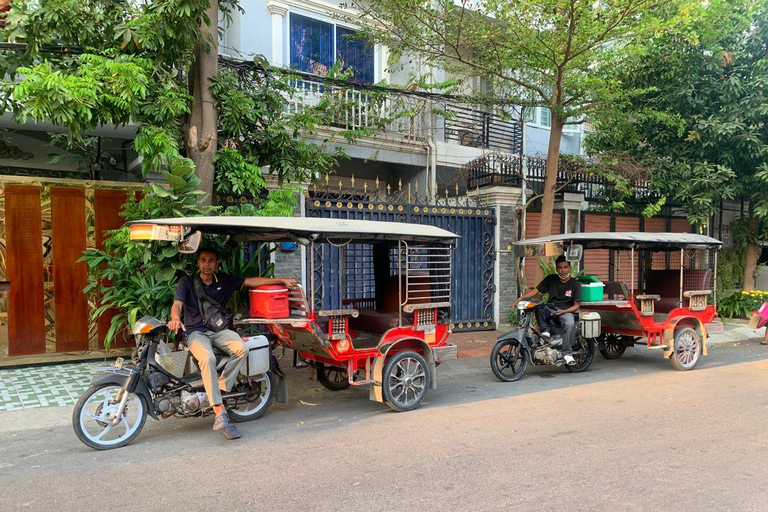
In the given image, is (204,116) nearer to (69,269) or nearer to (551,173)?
(69,269)

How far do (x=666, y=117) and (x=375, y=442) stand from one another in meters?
10.0

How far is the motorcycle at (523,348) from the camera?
24.7ft

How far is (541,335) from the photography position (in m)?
7.82

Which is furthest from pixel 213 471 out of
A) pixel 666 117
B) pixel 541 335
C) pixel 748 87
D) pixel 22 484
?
pixel 748 87

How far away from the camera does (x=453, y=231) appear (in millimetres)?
11133

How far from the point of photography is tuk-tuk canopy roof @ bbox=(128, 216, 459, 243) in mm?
5148

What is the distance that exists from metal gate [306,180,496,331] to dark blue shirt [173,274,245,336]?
378cm

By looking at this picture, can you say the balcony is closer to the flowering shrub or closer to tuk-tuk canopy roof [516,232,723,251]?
tuk-tuk canopy roof [516,232,723,251]

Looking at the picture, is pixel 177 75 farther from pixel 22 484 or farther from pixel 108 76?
pixel 22 484

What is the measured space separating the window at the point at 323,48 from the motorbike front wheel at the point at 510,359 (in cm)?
753

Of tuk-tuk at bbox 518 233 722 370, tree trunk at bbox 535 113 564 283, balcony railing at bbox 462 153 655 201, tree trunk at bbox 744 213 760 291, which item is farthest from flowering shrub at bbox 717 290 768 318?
tree trunk at bbox 535 113 564 283

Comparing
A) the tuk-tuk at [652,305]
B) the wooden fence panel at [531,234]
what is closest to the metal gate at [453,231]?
the wooden fence panel at [531,234]

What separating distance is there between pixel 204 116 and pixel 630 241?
615 cm

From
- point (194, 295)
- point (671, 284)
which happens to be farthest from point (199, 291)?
point (671, 284)
